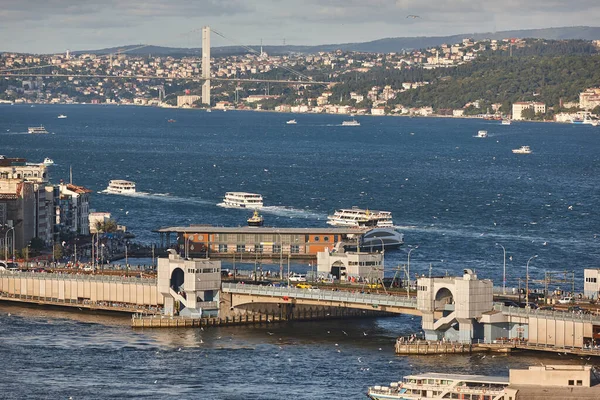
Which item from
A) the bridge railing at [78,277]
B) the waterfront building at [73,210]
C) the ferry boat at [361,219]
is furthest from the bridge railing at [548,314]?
the ferry boat at [361,219]

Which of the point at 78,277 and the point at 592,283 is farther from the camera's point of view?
the point at 78,277

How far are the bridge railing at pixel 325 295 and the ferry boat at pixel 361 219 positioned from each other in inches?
1249

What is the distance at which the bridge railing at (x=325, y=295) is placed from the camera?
5731cm

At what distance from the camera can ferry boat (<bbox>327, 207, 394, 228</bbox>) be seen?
92125 mm

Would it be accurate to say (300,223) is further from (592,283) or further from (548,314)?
(548,314)

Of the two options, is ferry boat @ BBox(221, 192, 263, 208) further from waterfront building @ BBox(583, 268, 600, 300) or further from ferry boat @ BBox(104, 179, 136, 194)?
waterfront building @ BBox(583, 268, 600, 300)

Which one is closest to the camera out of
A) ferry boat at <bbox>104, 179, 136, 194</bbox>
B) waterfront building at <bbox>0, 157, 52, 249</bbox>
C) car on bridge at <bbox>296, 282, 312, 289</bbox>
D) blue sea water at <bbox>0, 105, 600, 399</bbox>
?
blue sea water at <bbox>0, 105, 600, 399</bbox>

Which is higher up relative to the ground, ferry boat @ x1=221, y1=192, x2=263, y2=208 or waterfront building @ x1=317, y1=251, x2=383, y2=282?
ferry boat @ x1=221, y1=192, x2=263, y2=208

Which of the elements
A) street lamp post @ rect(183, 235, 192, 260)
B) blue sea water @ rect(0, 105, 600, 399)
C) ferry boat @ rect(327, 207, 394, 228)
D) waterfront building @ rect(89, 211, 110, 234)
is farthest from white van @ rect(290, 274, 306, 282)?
ferry boat @ rect(327, 207, 394, 228)

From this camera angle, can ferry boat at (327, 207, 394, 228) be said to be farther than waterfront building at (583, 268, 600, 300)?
Yes

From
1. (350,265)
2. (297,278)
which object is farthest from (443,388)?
(350,265)

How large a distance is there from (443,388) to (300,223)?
52.4m

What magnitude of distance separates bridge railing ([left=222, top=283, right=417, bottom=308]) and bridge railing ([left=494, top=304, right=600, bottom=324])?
11.3 ft

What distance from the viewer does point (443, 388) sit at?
142 ft
